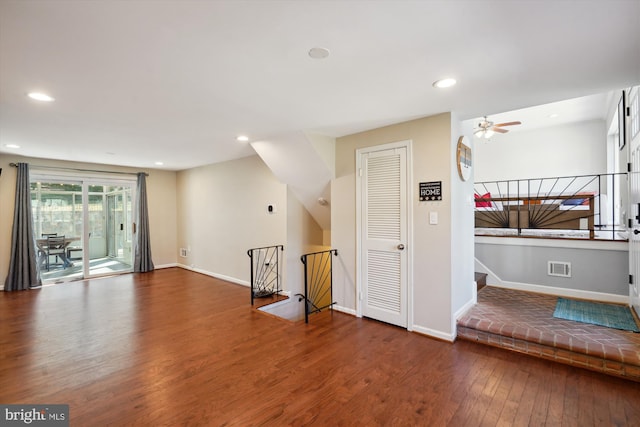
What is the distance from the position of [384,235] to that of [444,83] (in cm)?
183

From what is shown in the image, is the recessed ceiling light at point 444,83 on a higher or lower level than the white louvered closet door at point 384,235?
higher

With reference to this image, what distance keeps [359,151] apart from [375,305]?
2010 mm

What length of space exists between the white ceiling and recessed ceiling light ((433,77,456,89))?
79 mm

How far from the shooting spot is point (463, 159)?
3359 millimetres

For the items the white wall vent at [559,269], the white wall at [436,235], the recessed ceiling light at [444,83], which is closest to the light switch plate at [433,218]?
the white wall at [436,235]

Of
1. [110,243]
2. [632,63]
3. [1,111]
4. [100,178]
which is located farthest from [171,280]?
[632,63]

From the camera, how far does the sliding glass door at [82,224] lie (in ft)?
18.9

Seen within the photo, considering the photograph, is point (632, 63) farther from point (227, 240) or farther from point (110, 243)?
point (110, 243)

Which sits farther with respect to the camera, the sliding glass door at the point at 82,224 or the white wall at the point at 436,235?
the sliding glass door at the point at 82,224

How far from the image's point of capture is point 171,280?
6043mm

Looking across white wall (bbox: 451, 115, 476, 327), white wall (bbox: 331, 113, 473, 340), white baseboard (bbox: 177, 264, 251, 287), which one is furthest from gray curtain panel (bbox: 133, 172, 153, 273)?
white wall (bbox: 451, 115, 476, 327)

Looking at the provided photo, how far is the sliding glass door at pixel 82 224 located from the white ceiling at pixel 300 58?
3.09 meters

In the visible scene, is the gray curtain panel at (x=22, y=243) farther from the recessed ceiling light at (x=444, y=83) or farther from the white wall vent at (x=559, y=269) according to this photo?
the white wall vent at (x=559, y=269)

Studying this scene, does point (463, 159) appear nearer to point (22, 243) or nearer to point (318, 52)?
point (318, 52)
